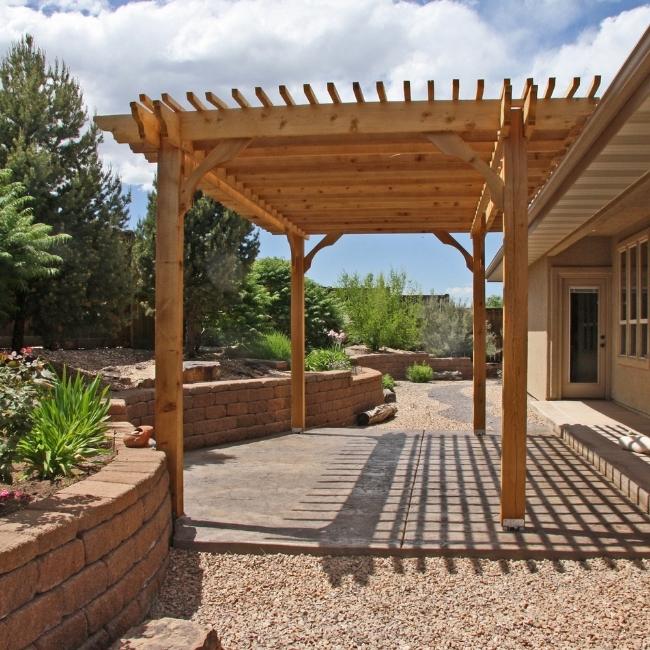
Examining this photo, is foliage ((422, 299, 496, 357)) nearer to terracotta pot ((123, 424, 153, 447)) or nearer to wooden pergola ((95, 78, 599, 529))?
wooden pergola ((95, 78, 599, 529))

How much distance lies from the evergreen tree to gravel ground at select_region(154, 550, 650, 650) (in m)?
5.91

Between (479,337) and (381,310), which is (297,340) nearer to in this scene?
(479,337)

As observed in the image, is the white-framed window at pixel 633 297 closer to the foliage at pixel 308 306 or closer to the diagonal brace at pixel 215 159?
the diagonal brace at pixel 215 159

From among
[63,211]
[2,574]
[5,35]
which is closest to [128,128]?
[2,574]

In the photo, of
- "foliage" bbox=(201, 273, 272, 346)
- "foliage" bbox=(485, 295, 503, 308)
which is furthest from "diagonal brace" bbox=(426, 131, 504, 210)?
"foliage" bbox=(485, 295, 503, 308)

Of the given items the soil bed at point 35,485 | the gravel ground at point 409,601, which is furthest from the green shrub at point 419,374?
the soil bed at point 35,485

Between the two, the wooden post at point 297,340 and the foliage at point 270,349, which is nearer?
the wooden post at point 297,340

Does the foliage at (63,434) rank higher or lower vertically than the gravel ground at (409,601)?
higher

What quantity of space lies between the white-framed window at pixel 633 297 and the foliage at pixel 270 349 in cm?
518

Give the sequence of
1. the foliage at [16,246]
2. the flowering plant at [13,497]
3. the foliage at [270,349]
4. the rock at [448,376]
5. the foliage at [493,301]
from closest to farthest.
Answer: the flowering plant at [13,497], the foliage at [16,246], the foliage at [270,349], the rock at [448,376], the foliage at [493,301]

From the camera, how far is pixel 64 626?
2.50 meters

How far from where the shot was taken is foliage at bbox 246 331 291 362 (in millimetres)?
11234

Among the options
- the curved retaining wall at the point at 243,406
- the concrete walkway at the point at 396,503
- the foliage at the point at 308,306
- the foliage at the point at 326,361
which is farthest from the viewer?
the foliage at the point at 308,306

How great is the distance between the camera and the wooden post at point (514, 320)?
4.10 meters
